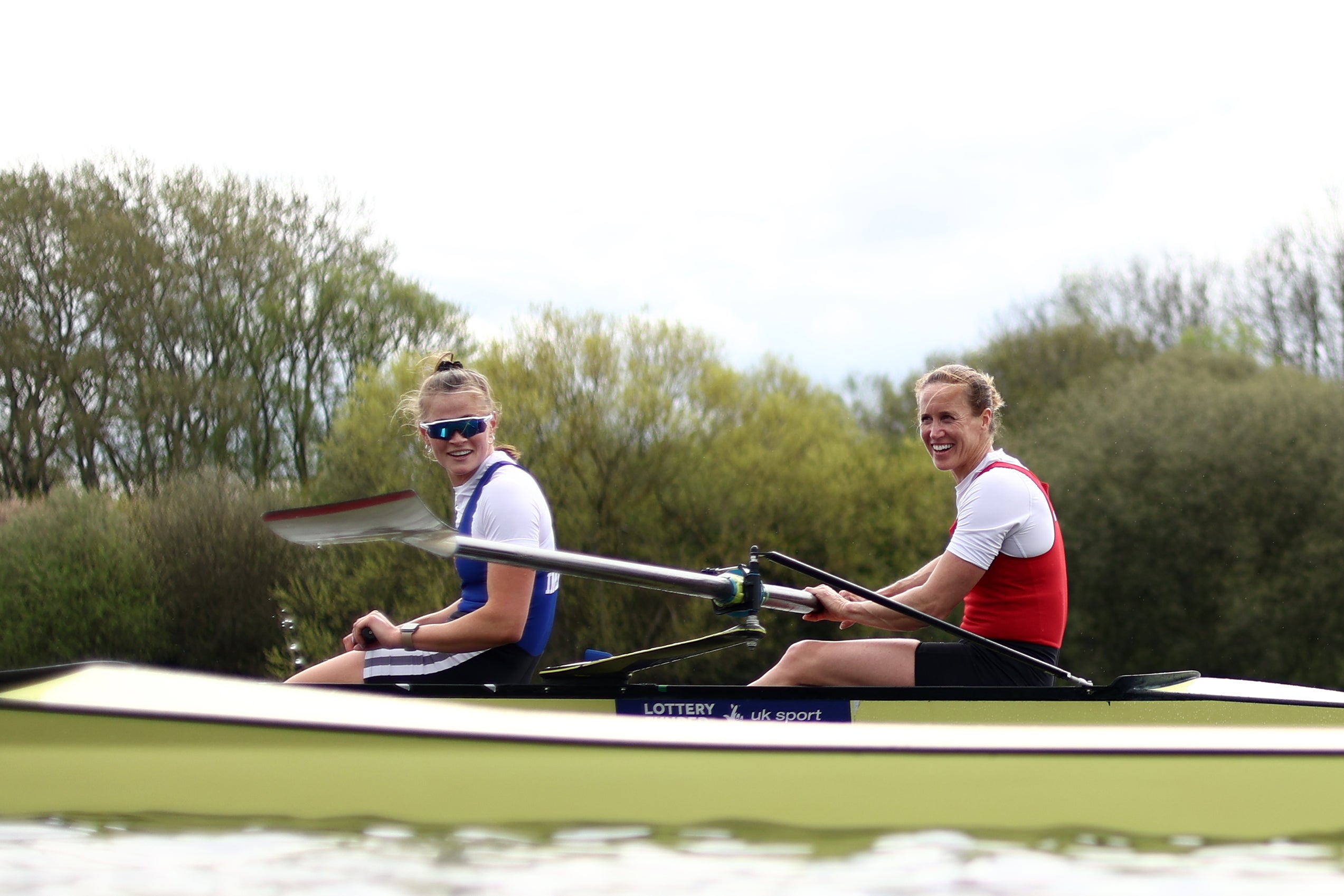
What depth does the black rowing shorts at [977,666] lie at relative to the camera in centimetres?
336

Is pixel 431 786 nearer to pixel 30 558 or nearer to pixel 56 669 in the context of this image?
pixel 56 669

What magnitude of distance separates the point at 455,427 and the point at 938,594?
1395 mm

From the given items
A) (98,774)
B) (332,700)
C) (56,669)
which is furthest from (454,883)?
(56,669)

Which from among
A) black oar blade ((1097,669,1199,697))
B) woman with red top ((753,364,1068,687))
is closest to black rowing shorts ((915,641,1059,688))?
woman with red top ((753,364,1068,687))

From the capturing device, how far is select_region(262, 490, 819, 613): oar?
116 inches

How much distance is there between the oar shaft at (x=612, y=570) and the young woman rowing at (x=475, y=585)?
12 centimetres

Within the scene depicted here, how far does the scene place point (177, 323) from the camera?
68.5 feet

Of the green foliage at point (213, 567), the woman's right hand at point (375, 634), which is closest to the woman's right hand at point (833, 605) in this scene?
the woman's right hand at point (375, 634)

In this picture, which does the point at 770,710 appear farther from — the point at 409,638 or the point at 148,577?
the point at 148,577

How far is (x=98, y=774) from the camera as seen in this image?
2.40 m

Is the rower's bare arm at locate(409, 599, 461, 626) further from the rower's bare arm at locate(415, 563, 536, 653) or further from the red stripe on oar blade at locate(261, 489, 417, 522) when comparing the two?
the red stripe on oar blade at locate(261, 489, 417, 522)

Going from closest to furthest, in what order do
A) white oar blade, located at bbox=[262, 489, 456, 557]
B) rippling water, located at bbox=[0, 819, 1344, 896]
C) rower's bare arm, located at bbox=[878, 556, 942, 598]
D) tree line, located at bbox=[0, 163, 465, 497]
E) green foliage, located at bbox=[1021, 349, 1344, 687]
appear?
rippling water, located at bbox=[0, 819, 1344, 896], white oar blade, located at bbox=[262, 489, 456, 557], rower's bare arm, located at bbox=[878, 556, 942, 598], green foliage, located at bbox=[1021, 349, 1344, 687], tree line, located at bbox=[0, 163, 465, 497]

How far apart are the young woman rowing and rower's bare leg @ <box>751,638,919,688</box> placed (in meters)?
0.70

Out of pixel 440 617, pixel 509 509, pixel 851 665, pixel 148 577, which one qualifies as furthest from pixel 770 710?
pixel 148 577
